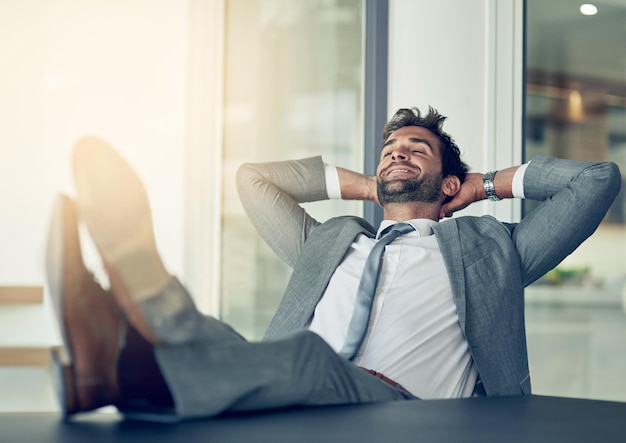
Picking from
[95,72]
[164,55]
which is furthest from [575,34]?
[95,72]

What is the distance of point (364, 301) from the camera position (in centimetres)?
193

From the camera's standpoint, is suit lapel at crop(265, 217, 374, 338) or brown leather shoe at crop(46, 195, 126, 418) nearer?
brown leather shoe at crop(46, 195, 126, 418)

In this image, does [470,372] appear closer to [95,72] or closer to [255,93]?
[255,93]

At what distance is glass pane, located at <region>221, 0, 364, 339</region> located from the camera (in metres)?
3.46

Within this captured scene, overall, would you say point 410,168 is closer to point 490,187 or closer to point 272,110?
point 490,187

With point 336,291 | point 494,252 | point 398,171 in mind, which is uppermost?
point 398,171

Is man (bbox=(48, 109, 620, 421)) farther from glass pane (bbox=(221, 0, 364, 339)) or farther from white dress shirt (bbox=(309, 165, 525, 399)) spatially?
glass pane (bbox=(221, 0, 364, 339))

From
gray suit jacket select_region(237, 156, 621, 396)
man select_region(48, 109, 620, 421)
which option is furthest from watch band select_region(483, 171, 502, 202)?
gray suit jacket select_region(237, 156, 621, 396)

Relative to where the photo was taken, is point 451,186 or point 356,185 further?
point 356,185

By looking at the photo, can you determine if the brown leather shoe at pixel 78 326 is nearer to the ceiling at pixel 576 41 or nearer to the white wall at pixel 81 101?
the white wall at pixel 81 101

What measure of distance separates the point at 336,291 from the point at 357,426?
3.17ft

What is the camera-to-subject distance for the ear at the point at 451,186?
2.39 meters

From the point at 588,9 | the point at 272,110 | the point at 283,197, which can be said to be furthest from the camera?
the point at 272,110

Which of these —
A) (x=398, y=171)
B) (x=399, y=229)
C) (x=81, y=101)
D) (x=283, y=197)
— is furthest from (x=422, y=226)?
(x=81, y=101)
